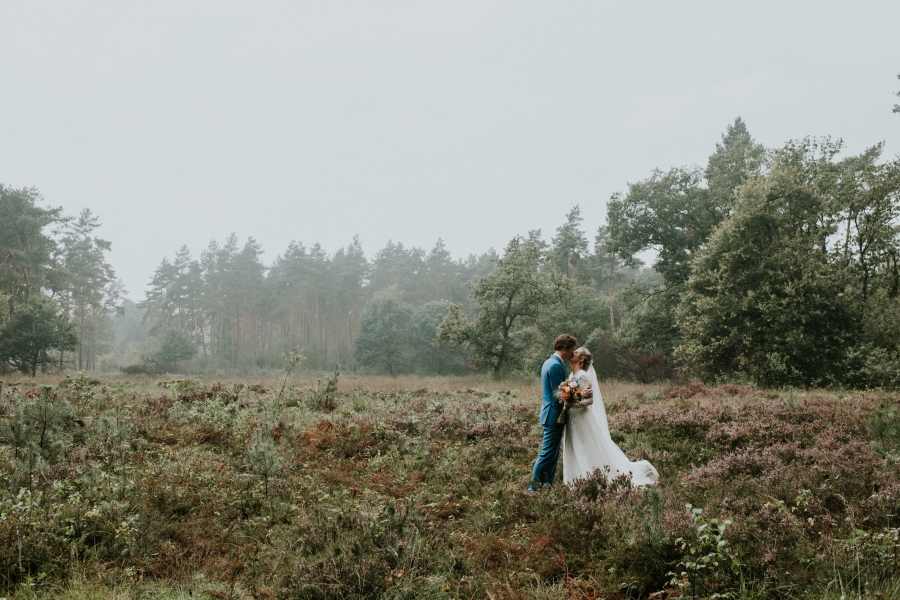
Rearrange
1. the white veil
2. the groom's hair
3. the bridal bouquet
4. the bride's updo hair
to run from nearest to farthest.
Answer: the bridal bouquet, the white veil, the groom's hair, the bride's updo hair

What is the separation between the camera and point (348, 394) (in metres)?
15.8

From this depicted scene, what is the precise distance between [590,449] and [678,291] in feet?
92.7

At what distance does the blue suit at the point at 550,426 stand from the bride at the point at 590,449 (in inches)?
7.9

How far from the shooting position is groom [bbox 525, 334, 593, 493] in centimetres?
691

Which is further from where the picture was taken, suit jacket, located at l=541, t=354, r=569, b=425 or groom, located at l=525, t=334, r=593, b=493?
suit jacket, located at l=541, t=354, r=569, b=425

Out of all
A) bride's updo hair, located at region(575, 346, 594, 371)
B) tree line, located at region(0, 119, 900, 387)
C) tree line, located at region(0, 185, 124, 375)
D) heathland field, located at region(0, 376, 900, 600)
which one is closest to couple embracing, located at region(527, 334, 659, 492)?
bride's updo hair, located at region(575, 346, 594, 371)

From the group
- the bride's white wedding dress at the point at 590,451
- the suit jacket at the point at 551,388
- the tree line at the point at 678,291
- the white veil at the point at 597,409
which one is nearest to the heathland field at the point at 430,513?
the bride's white wedding dress at the point at 590,451

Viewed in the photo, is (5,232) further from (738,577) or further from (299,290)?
(738,577)

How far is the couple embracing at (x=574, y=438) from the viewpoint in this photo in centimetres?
690

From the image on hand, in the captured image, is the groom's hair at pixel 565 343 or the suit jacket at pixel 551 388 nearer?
the suit jacket at pixel 551 388

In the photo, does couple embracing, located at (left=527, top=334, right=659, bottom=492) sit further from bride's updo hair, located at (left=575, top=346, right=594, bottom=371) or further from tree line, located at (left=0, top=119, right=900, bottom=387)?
tree line, located at (left=0, top=119, right=900, bottom=387)

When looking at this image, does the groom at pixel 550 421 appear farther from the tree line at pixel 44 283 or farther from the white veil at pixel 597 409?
the tree line at pixel 44 283

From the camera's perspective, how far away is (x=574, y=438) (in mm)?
7113

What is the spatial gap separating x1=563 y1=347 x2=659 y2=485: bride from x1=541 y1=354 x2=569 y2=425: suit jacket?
0.28 metres
